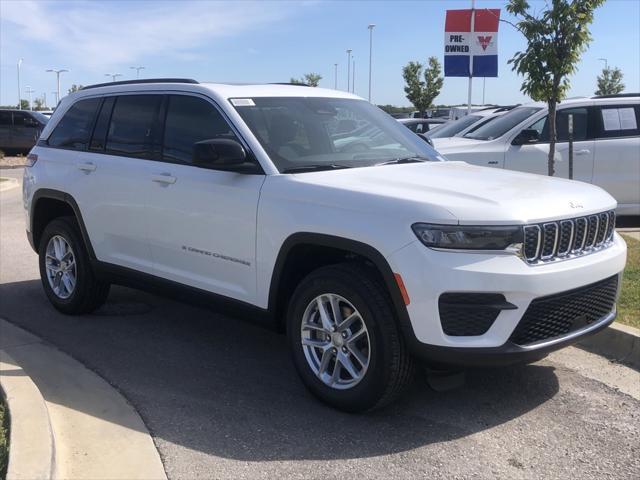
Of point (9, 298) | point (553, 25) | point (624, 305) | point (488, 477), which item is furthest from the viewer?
point (553, 25)

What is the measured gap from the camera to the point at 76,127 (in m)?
6.05

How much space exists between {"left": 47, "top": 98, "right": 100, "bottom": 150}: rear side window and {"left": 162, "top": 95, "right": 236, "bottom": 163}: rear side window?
1130 millimetres

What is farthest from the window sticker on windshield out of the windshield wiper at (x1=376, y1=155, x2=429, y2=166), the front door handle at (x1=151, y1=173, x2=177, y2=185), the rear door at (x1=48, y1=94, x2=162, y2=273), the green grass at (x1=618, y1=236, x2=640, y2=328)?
the green grass at (x1=618, y1=236, x2=640, y2=328)

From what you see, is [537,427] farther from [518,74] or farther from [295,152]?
[518,74]

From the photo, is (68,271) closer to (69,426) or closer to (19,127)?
(69,426)

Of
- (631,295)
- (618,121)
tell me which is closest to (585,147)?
(618,121)

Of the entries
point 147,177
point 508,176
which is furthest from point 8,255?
point 508,176

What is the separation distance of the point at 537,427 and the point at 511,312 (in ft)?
2.74

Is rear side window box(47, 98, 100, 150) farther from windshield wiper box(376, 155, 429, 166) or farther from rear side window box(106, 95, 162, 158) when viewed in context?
windshield wiper box(376, 155, 429, 166)

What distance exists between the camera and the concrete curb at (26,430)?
3.18 metres

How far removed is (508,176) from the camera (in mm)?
4559

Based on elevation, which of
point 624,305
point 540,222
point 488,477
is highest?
point 540,222

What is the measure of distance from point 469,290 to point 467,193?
60cm

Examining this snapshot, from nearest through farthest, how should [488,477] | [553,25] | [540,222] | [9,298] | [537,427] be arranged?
[488,477], [540,222], [537,427], [9,298], [553,25]
